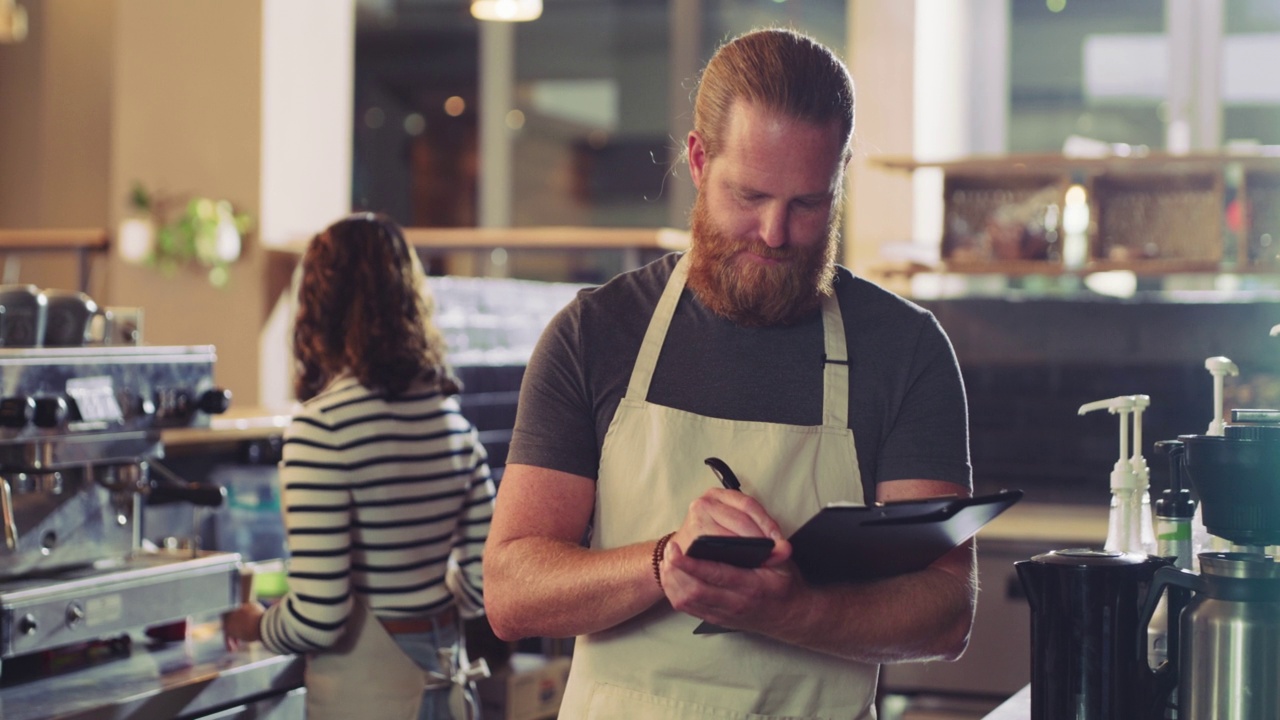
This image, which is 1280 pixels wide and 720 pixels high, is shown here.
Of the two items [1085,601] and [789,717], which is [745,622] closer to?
[789,717]

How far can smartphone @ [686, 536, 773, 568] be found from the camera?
128 centimetres

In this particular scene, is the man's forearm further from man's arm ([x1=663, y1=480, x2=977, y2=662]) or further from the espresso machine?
the espresso machine

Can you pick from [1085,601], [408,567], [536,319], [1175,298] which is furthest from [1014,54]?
[1085,601]

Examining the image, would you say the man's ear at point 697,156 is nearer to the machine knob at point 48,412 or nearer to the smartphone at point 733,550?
the smartphone at point 733,550

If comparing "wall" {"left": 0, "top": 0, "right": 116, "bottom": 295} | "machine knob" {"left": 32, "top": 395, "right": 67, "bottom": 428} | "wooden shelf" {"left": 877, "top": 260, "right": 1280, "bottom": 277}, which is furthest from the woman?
"wall" {"left": 0, "top": 0, "right": 116, "bottom": 295}

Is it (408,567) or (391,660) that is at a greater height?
(408,567)

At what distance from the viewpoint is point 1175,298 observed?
452cm

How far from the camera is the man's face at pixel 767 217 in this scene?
149 centimetres

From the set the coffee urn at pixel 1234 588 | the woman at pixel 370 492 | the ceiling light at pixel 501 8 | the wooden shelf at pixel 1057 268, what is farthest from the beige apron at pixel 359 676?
the ceiling light at pixel 501 8

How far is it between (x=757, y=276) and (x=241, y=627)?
1.30 metres

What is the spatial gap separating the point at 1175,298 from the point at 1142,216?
1.06 ft

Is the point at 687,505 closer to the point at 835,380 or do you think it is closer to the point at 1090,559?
the point at 835,380

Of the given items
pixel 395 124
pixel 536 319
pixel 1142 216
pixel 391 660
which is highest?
pixel 395 124

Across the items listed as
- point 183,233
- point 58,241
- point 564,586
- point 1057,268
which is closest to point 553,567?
point 564,586
